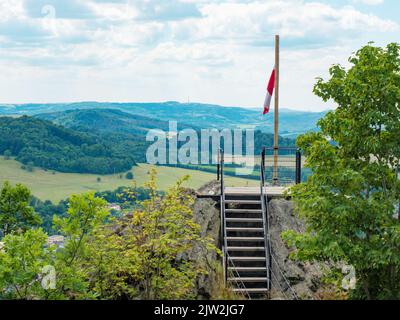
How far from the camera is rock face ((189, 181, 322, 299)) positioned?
1667cm

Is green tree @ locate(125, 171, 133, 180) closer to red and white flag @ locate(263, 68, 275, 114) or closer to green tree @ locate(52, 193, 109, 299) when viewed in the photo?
red and white flag @ locate(263, 68, 275, 114)

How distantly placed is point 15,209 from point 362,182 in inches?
334

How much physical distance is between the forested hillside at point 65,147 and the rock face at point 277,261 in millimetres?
67579

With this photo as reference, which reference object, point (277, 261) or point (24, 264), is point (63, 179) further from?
point (24, 264)

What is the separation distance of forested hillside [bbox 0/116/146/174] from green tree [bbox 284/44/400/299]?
243 feet

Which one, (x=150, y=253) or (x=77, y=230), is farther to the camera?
(x=150, y=253)

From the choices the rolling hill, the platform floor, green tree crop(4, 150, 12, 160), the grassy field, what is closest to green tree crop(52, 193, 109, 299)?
the platform floor

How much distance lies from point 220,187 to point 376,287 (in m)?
8.13

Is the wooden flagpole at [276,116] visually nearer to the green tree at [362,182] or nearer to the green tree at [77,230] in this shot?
the green tree at [362,182]

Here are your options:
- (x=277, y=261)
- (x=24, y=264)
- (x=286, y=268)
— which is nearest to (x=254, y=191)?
(x=277, y=261)

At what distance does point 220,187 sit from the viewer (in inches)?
812

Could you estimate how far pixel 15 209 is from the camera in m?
16.6

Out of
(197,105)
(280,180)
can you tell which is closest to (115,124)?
(197,105)

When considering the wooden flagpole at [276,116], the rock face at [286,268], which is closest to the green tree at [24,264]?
the rock face at [286,268]
